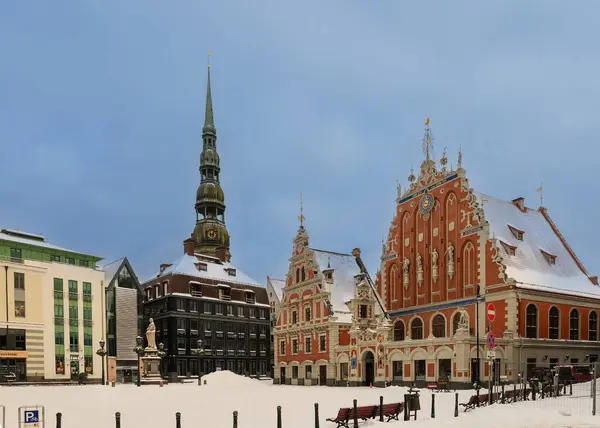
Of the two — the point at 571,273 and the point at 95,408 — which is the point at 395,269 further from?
the point at 95,408

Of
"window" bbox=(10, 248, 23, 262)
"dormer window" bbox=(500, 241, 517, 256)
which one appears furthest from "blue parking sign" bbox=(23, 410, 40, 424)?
"window" bbox=(10, 248, 23, 262)

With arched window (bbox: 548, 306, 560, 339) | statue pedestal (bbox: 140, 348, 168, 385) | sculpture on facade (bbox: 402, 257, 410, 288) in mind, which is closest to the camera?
arched window (bbox: 548, 306, 560, 339)

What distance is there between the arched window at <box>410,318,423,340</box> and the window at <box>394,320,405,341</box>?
1370mm

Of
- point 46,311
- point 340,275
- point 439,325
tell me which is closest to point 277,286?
point 340,275

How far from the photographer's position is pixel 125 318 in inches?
3044

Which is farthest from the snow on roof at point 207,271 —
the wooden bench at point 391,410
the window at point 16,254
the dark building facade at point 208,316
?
the wooden bench at point 391,410

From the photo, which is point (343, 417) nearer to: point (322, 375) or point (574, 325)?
point (574, 325)

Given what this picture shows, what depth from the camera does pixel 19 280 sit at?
202 feet

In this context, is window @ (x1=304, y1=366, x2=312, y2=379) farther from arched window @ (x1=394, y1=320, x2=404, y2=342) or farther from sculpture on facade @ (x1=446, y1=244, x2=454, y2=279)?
sculpture on facade @ (x1=446, y1=244, x2=454, y2=279)

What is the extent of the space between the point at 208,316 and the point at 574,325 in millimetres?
48903

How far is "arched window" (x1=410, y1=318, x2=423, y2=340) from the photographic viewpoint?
57.1 m

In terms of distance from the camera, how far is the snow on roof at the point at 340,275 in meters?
61.0

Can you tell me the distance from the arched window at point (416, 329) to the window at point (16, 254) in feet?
136

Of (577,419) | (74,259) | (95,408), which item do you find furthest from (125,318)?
(577,419)
